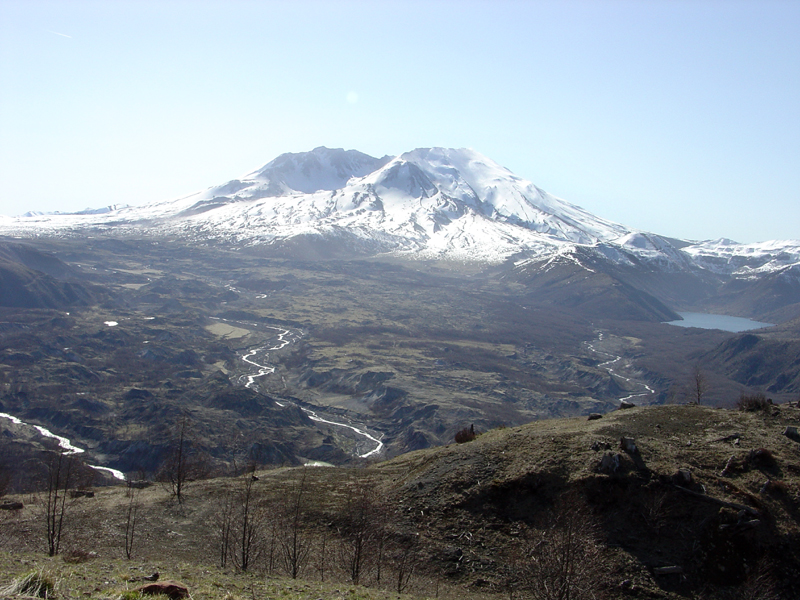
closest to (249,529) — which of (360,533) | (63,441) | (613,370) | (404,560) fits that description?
(360,533)

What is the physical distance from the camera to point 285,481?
1105 inches

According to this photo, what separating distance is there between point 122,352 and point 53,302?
60535mm

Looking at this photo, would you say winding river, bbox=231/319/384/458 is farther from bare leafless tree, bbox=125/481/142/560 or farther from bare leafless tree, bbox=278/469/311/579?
bare leafless tree, bbox=278/469/311/579

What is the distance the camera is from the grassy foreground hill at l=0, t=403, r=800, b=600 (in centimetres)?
1592

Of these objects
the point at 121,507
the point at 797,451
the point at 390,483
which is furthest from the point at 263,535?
the point at 797,451

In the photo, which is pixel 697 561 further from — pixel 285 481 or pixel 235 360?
pixel 235 360

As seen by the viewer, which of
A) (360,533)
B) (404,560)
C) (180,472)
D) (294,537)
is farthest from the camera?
(180,472)

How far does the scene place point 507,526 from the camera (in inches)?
776

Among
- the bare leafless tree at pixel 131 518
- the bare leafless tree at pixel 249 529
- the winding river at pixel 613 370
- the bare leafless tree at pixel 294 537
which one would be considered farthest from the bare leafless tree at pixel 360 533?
the winding river at pixel 613 370

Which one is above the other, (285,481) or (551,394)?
(285,481)

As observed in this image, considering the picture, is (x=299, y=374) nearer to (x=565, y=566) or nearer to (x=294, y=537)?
(x=294, y=537)

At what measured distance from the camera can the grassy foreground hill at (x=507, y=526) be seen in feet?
52.2

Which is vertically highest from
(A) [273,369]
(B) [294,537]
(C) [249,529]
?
(B) [294,537]

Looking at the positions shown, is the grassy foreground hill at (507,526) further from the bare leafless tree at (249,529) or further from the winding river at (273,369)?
the winding river at (273,369)
